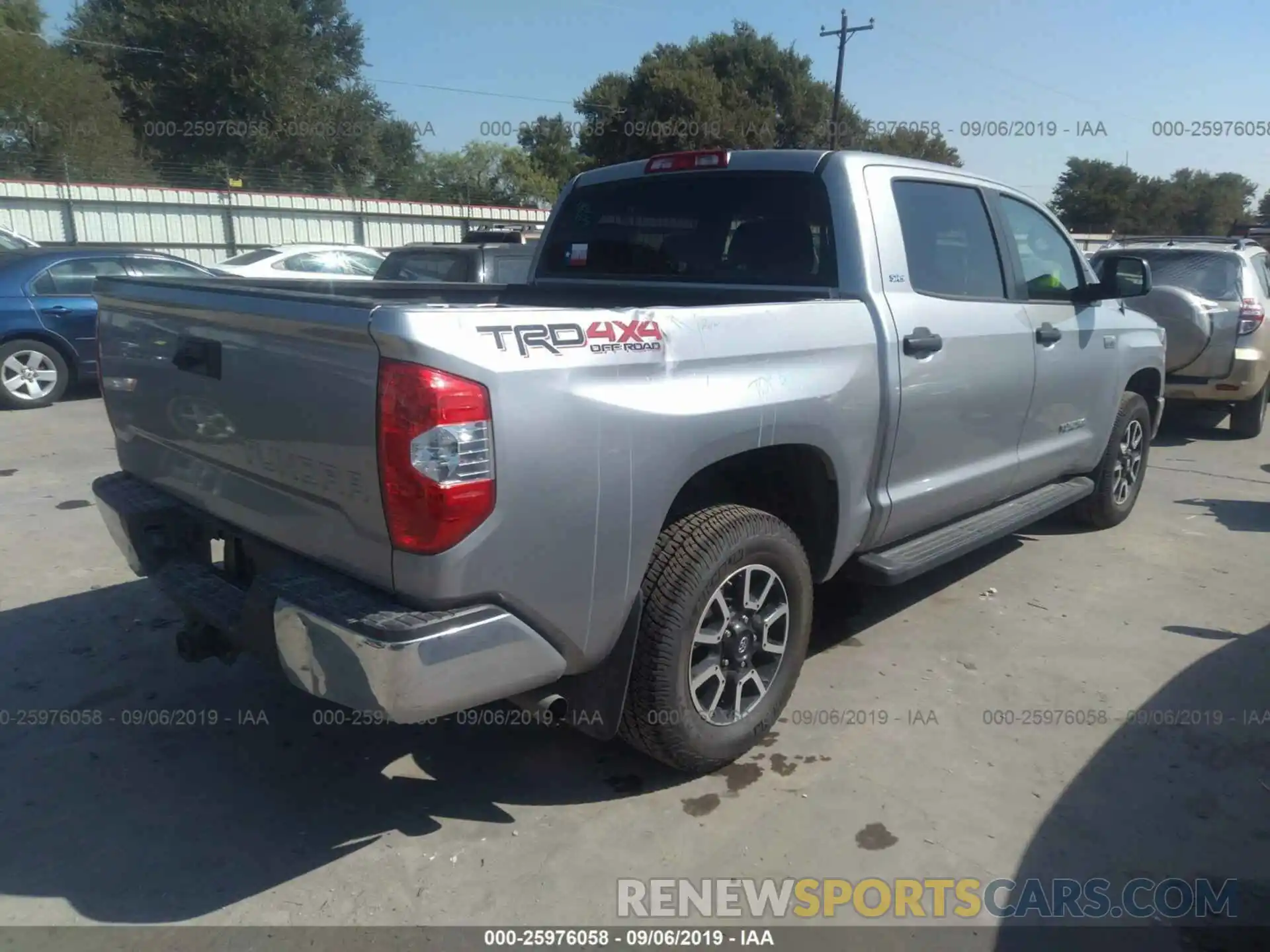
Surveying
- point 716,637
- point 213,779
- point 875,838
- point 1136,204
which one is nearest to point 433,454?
point 716,637

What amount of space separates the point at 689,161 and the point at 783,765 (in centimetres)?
246

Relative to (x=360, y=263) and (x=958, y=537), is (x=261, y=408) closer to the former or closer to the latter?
(x=958, y=537)

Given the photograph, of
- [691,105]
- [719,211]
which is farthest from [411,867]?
[691,105]

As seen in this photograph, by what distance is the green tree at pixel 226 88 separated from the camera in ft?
118

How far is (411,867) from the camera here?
9.23 ft

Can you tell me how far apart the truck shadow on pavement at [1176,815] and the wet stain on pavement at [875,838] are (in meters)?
0.36

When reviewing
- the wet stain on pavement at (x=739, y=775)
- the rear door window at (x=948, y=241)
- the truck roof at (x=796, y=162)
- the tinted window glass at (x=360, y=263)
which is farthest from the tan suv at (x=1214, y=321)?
the tinted window glass at (x=360, y=263)

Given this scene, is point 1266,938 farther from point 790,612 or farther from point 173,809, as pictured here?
point 173,809

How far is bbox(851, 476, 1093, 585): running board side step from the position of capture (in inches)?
147

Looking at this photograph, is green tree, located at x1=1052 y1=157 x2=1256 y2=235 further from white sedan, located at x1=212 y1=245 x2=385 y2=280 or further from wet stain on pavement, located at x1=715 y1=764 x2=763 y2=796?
wet stain on pavement, located at x1=715 y1=764 x2=763 y2=796

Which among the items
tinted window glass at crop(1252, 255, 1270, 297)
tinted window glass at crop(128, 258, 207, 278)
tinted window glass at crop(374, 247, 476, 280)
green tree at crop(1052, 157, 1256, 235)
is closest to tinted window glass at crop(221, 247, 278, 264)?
tinted window glass at crop(128, 258, 207, 278)

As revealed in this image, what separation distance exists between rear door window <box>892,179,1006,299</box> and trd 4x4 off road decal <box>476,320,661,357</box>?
60.6 inches

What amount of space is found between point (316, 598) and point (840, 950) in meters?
1.64

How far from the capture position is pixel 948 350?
3.84m
